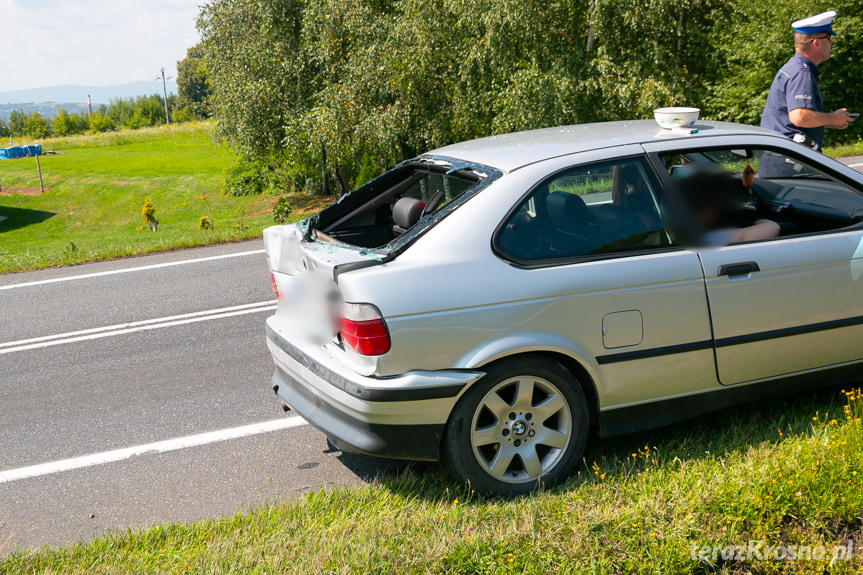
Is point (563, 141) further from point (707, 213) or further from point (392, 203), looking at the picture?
point (392, 203)

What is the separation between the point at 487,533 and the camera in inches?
125

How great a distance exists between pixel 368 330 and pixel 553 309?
857 mm

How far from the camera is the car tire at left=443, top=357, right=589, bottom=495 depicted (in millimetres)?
3514

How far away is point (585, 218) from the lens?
3.79 meters

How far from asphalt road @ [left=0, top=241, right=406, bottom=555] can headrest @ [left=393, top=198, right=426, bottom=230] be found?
4.48ft

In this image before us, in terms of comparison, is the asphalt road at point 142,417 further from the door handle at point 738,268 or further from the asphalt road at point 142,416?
the door handle at point 738,268

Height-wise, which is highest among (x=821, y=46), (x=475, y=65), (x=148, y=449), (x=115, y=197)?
(x=475, y=65)

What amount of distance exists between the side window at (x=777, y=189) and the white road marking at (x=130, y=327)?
4356 millimetres

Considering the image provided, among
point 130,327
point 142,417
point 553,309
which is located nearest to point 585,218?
point 553,309

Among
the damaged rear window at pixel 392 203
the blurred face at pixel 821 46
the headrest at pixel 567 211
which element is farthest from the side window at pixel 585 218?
the blurred face at pixel 821 46

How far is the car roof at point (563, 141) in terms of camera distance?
3.93 metres

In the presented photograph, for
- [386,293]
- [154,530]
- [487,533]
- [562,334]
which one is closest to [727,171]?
[562,334]

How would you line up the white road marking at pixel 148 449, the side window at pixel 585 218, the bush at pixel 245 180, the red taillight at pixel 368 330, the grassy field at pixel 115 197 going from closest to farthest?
the red taillight at pixel 368 330 → the side window at pixel 585 218 → the white road marking at pixel 148 449 → the grassy field at pixel 115 197 → the bush at pixel 245 180

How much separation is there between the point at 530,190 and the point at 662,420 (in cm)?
135
